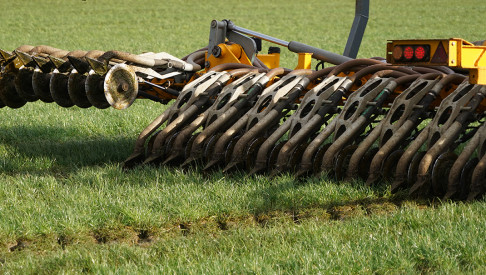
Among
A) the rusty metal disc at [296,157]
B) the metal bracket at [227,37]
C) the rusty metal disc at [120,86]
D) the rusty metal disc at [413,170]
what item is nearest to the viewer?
the rusty metal disc at [413,170]

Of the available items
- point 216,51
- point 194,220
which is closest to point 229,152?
point 194,220

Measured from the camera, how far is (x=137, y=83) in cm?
610

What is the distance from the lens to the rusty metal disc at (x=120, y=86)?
5.89 m

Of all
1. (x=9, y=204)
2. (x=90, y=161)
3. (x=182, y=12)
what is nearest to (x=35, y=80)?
(x=90, y=161)

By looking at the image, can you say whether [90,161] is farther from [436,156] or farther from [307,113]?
[436,156]

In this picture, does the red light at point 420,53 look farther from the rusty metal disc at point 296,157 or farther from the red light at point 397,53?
the rusty metal disc at point 296,157

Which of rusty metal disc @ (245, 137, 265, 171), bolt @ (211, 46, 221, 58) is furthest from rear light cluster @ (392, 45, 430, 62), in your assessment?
bolt @ (211, 46, 221, 58)

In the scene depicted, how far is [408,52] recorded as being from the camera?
436 centimetres

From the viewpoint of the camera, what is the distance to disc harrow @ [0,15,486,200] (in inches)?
196

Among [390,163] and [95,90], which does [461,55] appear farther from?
[95,90]

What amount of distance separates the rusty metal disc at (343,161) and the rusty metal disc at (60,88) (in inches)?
104

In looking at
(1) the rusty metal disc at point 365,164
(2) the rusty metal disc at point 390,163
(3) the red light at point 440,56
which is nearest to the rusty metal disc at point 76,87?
(1) the rusty metal disc at point 365,164

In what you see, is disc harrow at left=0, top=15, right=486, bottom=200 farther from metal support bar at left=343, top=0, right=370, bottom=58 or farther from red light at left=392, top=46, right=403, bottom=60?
metal support bar at left=343, top=0, right=370, bottom=58

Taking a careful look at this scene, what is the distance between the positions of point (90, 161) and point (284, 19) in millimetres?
25070
